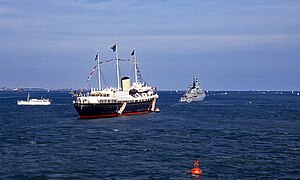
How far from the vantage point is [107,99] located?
112 m

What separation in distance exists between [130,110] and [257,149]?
6611 centimetres

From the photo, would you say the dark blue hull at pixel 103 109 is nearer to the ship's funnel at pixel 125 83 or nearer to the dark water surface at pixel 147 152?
the ship's funnel at pixel 125 83

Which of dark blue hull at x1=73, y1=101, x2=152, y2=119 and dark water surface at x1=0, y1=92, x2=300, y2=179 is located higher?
dark blue hull at x1=73, y1=101, x2=152, y2=119

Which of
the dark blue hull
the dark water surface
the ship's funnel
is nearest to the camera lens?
the dark water surface

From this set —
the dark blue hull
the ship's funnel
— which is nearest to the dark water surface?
the dark blue hull

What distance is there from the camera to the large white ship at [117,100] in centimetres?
10800

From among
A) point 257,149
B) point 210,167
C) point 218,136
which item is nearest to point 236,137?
point 218,136

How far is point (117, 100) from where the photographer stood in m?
116

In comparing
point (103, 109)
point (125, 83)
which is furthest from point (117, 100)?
point (125, 83)

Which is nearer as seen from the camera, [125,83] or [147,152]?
[147,152]

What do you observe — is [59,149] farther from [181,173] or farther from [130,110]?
[130,110]

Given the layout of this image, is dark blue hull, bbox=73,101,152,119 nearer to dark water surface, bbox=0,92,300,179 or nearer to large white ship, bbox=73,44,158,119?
large white ship, bbox=73,44,158,119

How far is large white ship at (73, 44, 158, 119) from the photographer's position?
354ft

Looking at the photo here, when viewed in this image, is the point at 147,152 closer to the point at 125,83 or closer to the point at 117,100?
the point at 117,100
